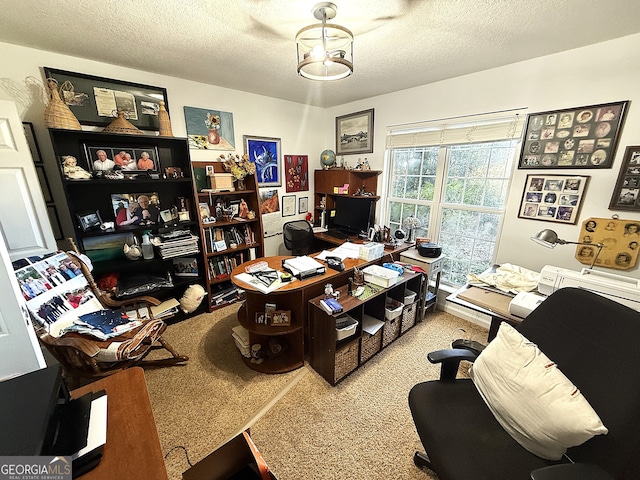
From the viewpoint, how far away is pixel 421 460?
133 centimetres

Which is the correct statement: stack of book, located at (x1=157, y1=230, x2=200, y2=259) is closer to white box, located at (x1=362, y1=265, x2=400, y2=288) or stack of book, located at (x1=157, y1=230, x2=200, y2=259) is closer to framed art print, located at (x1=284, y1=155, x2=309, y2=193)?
framed art print, located at (x1=284, y1=155, x2=309, y2=193)

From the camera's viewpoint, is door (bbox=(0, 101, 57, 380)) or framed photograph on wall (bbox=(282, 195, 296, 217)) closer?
door (bbox=(0, 101, 57, 380))

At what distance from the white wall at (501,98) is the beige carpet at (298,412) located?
1401 millimetres

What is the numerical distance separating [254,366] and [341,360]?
2.40ft

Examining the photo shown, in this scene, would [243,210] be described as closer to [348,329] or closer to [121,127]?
[121,127]

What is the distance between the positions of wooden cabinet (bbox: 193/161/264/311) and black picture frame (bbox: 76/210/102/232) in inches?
32.0

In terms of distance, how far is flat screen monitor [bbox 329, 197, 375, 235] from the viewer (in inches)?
121

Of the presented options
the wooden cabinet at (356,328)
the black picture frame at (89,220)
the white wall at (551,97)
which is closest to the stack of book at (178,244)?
the black picture frame at (89,220)

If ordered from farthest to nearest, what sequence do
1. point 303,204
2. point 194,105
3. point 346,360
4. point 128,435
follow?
point 303,204, point 194,105, point 346,360, point 128,435

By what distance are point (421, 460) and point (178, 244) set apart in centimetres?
254

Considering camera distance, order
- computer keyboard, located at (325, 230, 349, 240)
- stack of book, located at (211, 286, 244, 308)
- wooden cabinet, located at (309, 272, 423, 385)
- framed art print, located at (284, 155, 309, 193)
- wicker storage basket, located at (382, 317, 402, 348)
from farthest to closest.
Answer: framed art print, located at (284, 155, 309, 193) < computer keyboard, located at (325, 230, 349, 240) < stack of book, located at (211, 286, 244, 308) < wicker storage basket, located at (382, 317, 402, 348) < wooden cabinet, located at (309, 272, 423, 385)

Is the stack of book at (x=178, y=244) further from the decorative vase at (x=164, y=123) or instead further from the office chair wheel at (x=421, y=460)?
the office chair wheel at (x=421, y=460)

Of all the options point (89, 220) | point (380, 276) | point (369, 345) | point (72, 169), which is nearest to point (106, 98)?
point (72, 169)

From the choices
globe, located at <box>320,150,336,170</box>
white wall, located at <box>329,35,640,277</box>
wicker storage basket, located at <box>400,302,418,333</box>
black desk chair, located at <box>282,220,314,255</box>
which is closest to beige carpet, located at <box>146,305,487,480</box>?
wicker storage basket, located at <box>400,302,418,333</box>
